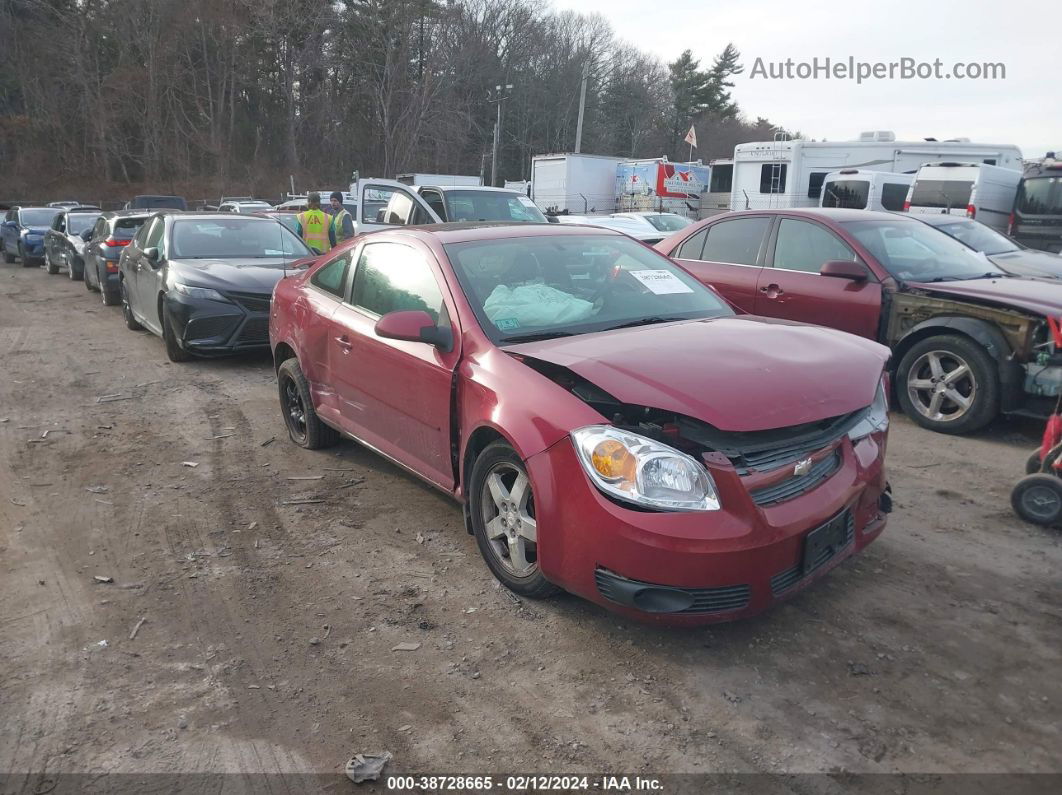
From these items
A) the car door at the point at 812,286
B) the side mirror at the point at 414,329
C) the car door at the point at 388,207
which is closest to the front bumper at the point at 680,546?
the side mirror at the point at 414,329

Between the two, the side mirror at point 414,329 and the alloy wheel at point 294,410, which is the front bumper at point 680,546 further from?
the alloy wheel at point 294,410

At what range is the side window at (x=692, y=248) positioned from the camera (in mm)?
8086

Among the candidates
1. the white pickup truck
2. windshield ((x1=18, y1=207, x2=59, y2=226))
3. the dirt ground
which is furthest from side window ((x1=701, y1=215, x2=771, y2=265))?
windshield ((x1=18, y1=207, x2=59, y2=226))

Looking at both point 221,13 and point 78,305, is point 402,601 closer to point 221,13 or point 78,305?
point 78,305

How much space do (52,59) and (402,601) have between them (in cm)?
5585

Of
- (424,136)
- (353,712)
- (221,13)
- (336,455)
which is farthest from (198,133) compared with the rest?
(353,712)

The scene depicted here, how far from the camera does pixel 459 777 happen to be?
100 inches

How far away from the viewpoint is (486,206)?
39.6 feet

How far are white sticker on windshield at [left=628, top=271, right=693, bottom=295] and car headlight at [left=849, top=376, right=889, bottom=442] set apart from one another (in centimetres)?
122

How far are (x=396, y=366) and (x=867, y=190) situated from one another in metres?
15.5

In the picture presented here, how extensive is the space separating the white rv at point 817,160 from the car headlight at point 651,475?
67.4ft

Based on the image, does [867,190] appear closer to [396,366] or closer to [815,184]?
[815,184]

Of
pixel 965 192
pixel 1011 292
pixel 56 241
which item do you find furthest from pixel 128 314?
pixel 965 192

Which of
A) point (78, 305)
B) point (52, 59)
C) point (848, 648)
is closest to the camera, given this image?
point (848, 648)
